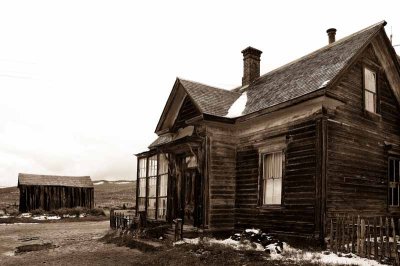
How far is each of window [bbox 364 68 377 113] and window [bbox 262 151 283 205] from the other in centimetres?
336

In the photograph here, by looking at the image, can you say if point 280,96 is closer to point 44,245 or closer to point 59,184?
point 44,245

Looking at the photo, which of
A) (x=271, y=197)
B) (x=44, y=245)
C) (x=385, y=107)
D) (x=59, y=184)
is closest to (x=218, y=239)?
(x=271, y=197)

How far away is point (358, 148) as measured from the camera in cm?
1188

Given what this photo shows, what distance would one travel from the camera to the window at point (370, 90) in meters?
12.5

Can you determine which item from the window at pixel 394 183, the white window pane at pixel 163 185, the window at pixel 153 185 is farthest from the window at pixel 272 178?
the white window pane at pixel 163 185

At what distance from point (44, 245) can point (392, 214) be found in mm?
12286

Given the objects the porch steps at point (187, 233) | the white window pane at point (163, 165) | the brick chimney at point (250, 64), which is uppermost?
the brick chimney at point (250, 64)

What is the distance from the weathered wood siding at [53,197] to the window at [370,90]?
31.7 metres

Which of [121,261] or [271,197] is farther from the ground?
[271,197]

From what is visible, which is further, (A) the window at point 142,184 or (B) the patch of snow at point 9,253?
(A) the window at point 142,184

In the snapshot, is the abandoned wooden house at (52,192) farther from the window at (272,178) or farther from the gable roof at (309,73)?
the window at (272,178)

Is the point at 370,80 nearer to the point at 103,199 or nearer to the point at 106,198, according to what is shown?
the point at 103,199

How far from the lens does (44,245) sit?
14219 mm

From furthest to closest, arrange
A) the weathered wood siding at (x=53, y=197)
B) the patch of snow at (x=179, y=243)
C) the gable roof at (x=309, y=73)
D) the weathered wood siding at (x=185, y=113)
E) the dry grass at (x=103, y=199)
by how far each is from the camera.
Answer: the dry grass at (x=103, y=199), the weathered wood siding at (x=53, y=197), the weathered wood siding at (x=185, y=113), the patch of snow at (x=179, y=243), the gable roof at (x=309, y=73)
